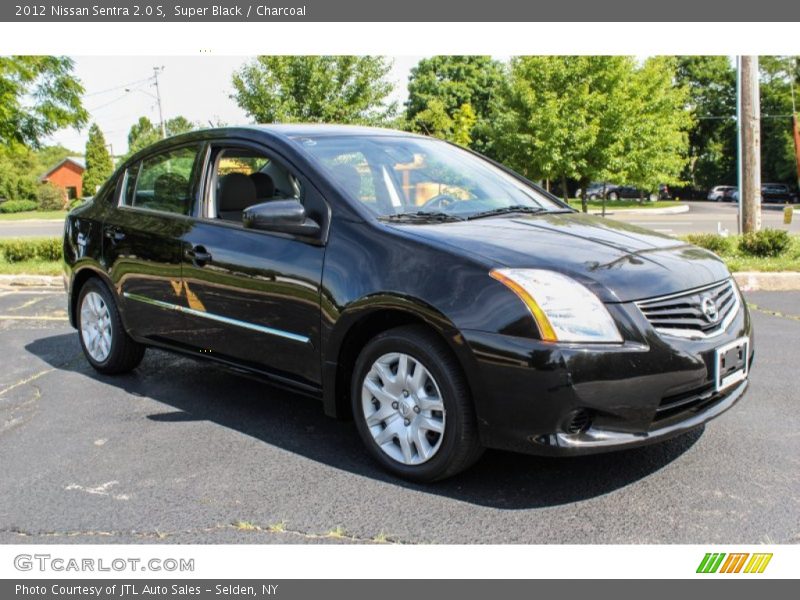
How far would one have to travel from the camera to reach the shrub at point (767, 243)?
1046cm

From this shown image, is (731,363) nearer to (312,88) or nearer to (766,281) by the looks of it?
(766,281)

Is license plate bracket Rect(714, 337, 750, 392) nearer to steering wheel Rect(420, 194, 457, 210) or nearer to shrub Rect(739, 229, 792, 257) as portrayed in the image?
steering wheel Rect(420, 194, 457, 210)

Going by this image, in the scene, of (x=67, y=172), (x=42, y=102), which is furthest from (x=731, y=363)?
(x=67, y=172)

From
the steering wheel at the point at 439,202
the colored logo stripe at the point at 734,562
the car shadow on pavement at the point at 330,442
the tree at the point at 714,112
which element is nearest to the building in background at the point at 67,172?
the tree at the point at 714,112

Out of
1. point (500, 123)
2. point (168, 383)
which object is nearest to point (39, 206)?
point (500, 123)

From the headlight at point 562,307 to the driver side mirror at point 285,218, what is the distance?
110cm

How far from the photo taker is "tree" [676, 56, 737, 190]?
189 feet

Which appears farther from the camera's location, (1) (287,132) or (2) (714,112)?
(2) (714,112)

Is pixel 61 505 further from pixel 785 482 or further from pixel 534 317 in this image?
pixel 785 482

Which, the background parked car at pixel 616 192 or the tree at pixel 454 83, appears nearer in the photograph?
the background parked car at pixel 616 192

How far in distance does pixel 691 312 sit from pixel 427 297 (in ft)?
3.76

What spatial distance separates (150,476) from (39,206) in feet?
188

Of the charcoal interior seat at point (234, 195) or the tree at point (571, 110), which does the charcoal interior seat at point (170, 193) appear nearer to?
the charcoal interior seat at point (234, 195)

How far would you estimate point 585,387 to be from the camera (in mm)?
3107
